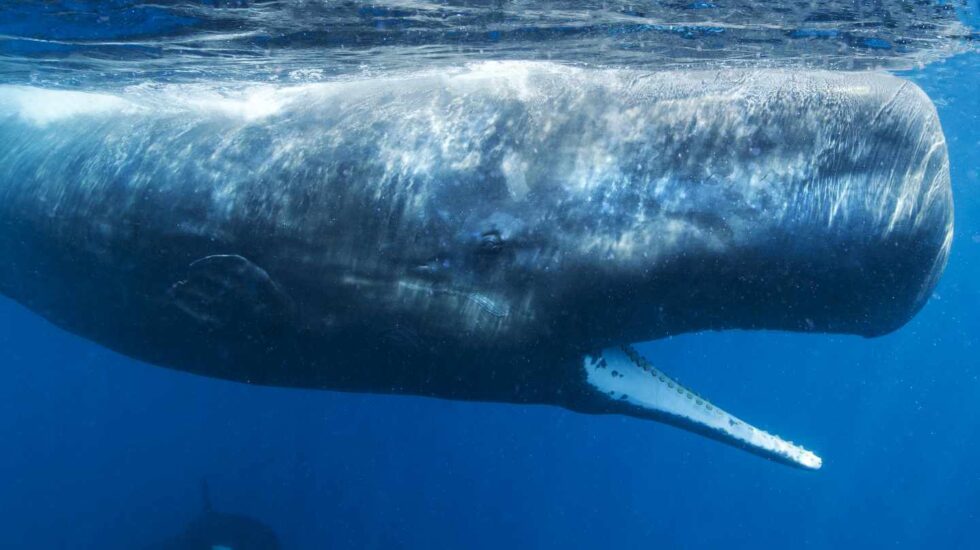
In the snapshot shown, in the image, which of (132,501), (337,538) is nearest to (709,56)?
(337,538)

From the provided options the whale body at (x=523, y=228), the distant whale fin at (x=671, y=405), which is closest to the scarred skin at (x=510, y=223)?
the whale body at (x=523, y=228)

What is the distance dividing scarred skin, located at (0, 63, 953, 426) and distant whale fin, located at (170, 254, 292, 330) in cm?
2

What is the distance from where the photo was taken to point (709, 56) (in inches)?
→ 452

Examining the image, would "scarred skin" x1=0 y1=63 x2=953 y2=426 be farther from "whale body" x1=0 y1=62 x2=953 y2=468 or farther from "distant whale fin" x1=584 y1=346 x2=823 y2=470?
"distant whale fin" x1=584 y1=346 x2=823 y2=470

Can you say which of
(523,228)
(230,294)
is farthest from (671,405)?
(230,294)

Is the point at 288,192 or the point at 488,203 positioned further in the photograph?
the point at 288,192

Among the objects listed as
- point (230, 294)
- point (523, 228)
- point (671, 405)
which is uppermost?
point (523, 228)

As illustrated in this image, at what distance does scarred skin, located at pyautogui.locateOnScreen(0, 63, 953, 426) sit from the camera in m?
3.91

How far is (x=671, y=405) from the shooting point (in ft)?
16.2

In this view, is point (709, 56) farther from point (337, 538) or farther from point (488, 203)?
point (337, 538)

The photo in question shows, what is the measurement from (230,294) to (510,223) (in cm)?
225

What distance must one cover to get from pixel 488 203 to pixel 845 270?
7.18 feet

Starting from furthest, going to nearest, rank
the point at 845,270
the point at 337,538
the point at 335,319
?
the point at 337,538
the point at 335,319
the point at 845,270

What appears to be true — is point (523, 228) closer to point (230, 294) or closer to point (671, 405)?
point (671, 405)
